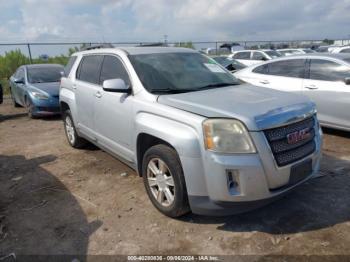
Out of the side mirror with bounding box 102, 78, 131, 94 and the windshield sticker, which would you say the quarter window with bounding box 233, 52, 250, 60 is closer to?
the windshield sticker

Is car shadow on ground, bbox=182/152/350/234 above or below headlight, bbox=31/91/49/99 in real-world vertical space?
below

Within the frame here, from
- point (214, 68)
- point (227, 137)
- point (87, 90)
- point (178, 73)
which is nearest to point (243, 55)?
point (214, 68)

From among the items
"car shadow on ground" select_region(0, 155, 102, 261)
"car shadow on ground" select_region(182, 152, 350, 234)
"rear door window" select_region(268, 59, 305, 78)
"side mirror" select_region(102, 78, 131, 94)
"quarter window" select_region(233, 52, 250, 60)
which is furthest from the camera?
"quarter window" select_region(233, 52, 250, 60)

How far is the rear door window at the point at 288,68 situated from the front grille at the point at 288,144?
381 cm

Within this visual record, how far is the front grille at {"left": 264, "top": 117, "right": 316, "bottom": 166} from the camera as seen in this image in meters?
3.07

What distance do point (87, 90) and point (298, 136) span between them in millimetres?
3212

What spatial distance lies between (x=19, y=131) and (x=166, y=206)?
20.1 feet

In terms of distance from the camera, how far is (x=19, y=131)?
834 cm

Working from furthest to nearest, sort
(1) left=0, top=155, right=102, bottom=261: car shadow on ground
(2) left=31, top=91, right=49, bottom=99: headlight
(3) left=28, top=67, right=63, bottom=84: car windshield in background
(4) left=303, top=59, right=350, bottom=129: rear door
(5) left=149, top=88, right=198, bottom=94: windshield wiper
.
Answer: (3) left=28, top=67, right=63, bottom=84: car windshield in background < (2) left=31, top=91, right=49, bottom=99: headlight < (4) left=303, top=59, right=350, bottom=129: rear door < (5) left=149, top=88, right=198, bottom=94: windshield wiper < (1) left=0, top=155, right=102, bottom=261: car shadow on ground

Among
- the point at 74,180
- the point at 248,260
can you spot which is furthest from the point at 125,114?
the point at 248,260

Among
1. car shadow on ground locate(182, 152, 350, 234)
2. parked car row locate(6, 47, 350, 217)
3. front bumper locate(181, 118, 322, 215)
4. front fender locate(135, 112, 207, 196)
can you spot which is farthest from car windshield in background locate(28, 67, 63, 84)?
front bumper locate(181, 118, 322, 215)

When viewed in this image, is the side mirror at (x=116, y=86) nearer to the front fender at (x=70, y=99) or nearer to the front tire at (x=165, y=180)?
the front tire at (x=165, y=180)

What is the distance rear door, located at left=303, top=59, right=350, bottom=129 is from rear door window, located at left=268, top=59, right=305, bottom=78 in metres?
0.23

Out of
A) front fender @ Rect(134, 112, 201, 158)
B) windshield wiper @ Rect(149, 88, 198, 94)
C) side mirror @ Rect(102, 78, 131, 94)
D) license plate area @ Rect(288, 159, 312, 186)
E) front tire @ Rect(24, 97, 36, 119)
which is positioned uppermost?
side mirror @ Rect(102, 78, 131, 94)
